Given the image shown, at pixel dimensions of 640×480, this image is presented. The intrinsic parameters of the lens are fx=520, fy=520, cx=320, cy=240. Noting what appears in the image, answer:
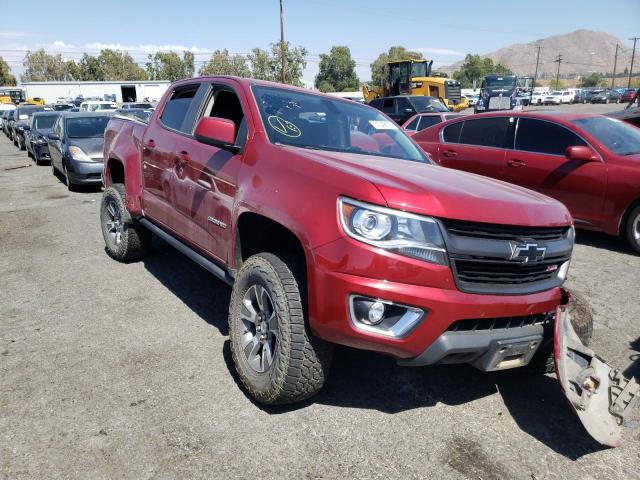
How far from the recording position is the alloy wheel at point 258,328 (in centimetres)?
293

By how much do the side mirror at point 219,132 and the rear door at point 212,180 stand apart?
7 centimetres

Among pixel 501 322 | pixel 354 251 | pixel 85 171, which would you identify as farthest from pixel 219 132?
pixel 85 171

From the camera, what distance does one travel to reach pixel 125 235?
17.8 feet

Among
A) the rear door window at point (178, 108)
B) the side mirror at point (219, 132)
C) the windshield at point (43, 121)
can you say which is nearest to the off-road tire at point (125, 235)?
the rear door window at point (178, 108)

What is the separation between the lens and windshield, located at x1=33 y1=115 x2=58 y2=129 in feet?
54.1

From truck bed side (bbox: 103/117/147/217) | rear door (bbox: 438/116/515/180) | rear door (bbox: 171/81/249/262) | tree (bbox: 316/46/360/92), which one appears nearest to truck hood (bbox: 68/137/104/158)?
truck bed side (bbox: 103/117/147/217)

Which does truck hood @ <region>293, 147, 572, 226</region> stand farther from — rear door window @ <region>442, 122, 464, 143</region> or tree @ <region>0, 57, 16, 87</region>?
tree @ <region>0, 57, 16, 87</region>

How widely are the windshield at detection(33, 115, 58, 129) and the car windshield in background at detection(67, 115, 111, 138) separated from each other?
6129 millimetres

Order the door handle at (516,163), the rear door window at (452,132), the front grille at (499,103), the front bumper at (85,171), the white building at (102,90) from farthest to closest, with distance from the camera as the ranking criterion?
the white building at (102,90) < the front grille at (499,103) < the front bumper at (85,171) < the rear door window at (452,132) < the door handle at (516,163)

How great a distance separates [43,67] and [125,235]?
420 ft

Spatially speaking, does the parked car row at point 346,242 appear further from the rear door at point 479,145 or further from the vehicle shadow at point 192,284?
the rear door at point 479,145

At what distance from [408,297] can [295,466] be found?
38.8 inches

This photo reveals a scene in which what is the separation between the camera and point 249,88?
3.68m

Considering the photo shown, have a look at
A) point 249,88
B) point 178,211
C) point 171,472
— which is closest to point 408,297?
point 171,472
